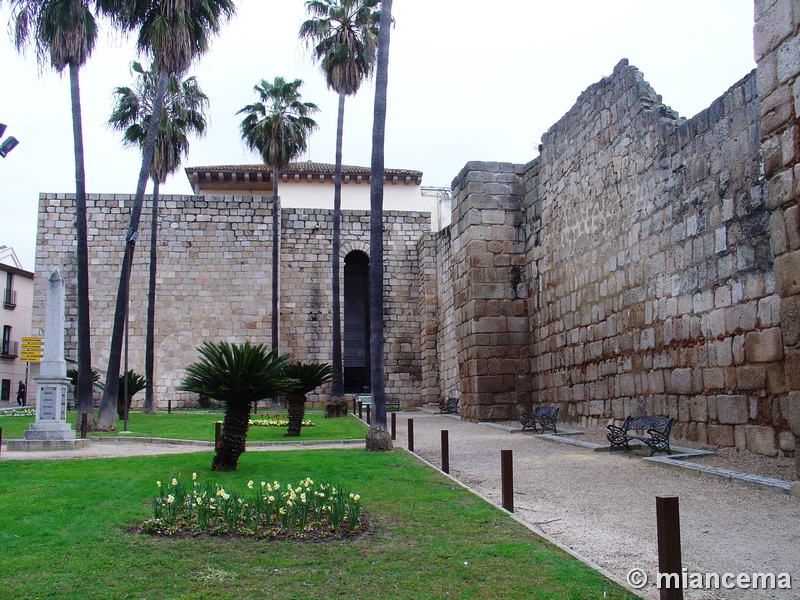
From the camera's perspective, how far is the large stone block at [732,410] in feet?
28.0

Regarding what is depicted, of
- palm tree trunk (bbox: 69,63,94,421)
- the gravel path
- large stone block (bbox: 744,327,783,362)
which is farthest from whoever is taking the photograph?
palm tree trunk (bbox: 69,63,94,421)

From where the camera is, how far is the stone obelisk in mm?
13016

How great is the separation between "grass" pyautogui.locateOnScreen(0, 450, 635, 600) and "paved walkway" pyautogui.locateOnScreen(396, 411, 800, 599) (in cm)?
47

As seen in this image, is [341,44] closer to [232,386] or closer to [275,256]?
[275,256]

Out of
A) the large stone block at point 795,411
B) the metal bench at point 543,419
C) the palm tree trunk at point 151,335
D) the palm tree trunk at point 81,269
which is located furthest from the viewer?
the palm tree trunk at point 151,335

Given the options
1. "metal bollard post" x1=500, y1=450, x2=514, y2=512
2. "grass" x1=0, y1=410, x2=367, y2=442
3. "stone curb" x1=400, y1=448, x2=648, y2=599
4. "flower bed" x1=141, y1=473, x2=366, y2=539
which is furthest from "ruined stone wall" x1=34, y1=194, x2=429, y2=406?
"metal bollard post" x1=500, y1=450, x2=514, y2=512

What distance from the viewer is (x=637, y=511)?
6137 mm

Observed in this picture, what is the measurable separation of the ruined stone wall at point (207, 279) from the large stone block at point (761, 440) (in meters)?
20.8

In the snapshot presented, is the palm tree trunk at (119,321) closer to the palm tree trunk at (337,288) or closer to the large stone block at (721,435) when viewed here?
the palm tree trunk at (337,288)

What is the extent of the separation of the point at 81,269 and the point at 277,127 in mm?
10139

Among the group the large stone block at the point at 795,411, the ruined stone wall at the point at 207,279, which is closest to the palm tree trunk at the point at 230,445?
the large stone block at the point at 795,411

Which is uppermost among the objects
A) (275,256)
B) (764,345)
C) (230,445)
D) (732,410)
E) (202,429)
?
(275,256)

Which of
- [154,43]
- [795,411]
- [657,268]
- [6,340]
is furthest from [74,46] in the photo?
[6,340]

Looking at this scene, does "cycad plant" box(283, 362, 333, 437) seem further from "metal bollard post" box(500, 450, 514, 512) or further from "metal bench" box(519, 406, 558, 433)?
"metal bollard post" box(500, 450, 514, 512)
